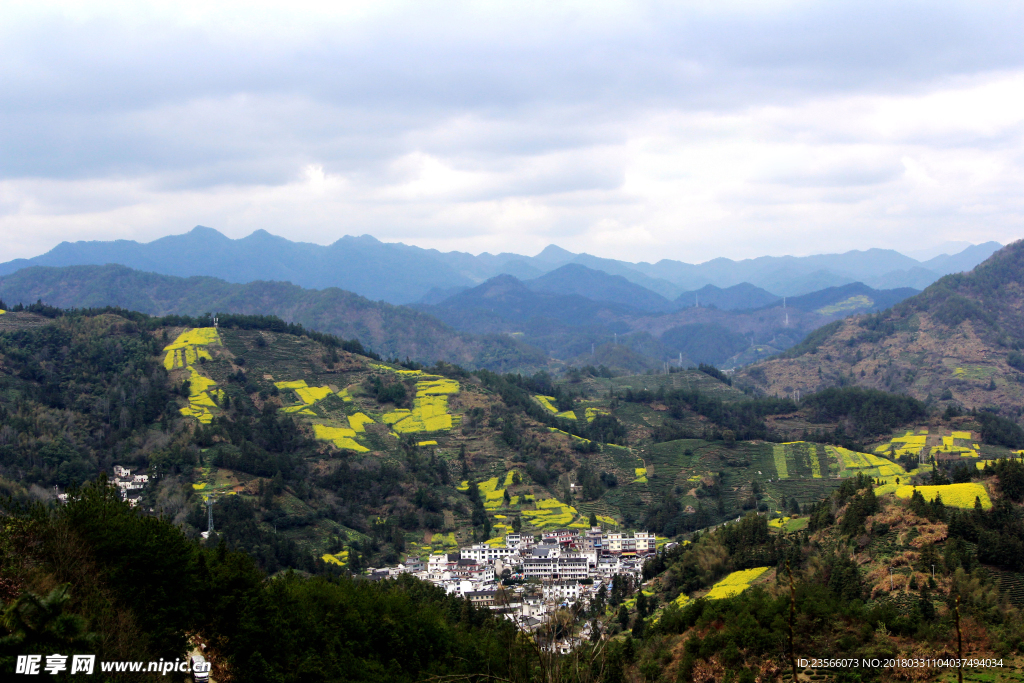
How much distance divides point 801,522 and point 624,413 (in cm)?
6042

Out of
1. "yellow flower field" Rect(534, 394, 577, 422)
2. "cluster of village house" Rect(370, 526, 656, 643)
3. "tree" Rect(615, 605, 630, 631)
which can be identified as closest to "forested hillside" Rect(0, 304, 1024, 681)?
"tree" Rect(615, 605, 630, 631)

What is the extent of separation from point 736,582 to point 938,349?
13672 cm

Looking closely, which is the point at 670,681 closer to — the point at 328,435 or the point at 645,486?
the point at 645,486

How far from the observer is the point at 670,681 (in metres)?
26.0

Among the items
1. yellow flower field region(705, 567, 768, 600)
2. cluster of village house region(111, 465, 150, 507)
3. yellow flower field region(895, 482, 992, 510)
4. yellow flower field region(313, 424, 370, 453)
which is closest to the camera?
yellow flower field region(895, 482, 992, 510)

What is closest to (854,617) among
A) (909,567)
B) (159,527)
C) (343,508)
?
(909,567)

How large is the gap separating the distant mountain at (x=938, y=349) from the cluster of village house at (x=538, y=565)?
321 ft

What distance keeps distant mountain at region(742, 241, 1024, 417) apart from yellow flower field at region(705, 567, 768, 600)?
368 feet

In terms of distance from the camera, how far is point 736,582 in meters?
39.3

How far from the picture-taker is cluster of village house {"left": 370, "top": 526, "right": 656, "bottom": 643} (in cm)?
5269

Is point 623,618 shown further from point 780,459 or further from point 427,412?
point 427,412

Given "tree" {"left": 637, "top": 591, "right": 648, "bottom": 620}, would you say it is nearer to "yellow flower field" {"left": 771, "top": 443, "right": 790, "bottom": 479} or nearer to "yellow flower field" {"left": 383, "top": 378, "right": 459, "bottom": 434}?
"yellow flower field" {"left": 771, "top": 443, "right": 790, "bottom": 479}

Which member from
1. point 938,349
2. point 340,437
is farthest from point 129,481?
point 938,349

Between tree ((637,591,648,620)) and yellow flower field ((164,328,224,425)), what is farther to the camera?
yellow flower field ((164,328,224,425))
